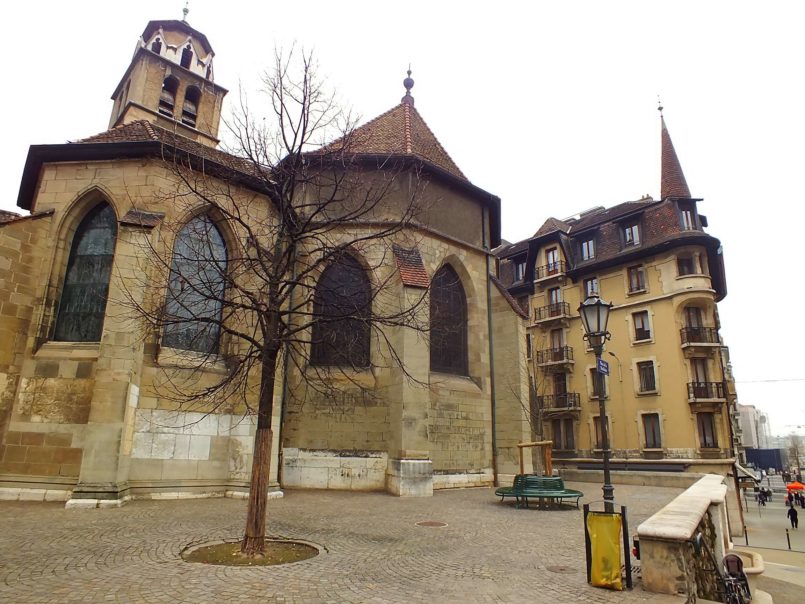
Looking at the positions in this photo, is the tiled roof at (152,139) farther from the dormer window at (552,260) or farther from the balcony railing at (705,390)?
the balcony railing at (705,390)

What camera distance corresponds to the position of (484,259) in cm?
1781

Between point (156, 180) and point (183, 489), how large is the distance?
736 centimetres

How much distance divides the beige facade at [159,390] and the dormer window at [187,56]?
10.0 meters

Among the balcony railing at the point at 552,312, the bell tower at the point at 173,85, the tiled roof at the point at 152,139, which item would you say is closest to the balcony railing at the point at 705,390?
the balcony railing at the point at 552,312

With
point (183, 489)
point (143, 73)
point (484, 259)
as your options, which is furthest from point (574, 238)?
point (183, 489)

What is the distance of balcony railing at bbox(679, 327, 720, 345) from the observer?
88.7 feet

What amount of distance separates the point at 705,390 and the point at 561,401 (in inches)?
319

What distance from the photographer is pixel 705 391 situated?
1037 inches

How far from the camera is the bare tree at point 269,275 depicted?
6.95 meters

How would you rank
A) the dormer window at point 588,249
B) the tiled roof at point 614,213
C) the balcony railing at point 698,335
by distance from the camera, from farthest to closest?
the dormer window at point 588,249 < the tiled roof at point 614,213 < the balcony railing at point 698,335

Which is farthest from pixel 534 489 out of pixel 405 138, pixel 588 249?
pixel 588 249

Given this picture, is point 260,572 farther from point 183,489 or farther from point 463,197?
point 463,197

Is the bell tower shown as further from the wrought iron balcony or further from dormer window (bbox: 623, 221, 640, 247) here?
the wrought iron balcony

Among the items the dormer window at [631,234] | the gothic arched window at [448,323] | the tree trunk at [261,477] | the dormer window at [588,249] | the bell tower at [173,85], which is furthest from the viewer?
the dormer window at [588,249]
